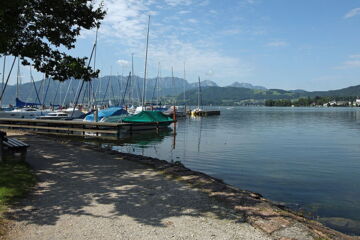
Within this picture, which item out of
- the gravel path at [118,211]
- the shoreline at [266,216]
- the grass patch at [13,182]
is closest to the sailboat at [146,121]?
the grass patch at [13,182]

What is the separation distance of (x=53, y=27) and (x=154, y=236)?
1323cm

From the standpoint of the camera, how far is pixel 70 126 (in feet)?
123

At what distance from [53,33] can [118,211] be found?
465 inches

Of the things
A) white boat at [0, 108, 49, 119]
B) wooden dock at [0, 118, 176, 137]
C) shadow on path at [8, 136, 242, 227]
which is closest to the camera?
shadow on path at [8, 136, 242, 227]

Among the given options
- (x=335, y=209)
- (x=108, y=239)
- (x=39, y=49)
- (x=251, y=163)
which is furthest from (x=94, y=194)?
(x=251, y=163)

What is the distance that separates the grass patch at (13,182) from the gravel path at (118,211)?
292 mm

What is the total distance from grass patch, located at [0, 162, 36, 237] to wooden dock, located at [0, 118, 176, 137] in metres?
22.6

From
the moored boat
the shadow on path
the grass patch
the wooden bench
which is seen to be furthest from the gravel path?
the moored boat

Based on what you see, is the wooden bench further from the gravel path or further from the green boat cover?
the green boat cover

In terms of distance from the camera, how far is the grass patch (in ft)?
26.2

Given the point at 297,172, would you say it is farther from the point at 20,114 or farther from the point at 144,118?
the point at 20,114

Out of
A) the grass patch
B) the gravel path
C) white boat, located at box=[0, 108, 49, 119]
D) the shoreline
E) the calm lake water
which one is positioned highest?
white boat, located at box=[0, 108, 49, 119]

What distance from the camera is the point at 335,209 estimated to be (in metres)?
11.3

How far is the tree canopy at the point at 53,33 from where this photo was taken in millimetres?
14664
